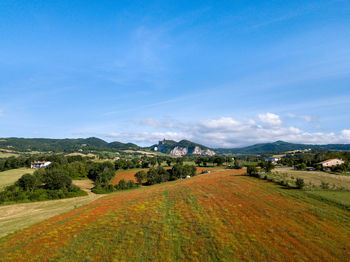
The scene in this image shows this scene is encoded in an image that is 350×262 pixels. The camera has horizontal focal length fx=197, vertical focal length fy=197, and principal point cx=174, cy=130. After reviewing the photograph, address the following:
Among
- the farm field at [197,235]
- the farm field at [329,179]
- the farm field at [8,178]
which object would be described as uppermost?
the farm field at [329,179]

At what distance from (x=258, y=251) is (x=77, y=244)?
18.5 metres

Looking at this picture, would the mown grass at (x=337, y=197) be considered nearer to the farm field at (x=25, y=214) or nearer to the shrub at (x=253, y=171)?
the shrub at (x=253, y=171)

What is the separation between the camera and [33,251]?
66.7ft

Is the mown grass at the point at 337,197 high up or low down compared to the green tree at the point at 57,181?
up

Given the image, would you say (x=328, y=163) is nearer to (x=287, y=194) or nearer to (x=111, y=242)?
(x=287, y=194)

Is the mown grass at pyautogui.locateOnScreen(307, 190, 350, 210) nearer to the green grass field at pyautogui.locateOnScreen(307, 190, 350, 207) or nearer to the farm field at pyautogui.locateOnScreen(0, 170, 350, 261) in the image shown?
the green grass field at pyautogui.locateOnScreen(307, 190, 350, 207)

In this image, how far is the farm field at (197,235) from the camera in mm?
18234

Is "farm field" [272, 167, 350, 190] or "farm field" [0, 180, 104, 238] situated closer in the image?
"farm field" [0, 180, 104, 238]

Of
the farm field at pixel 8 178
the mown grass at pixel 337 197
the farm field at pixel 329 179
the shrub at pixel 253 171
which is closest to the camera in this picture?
the mown grass at pixel 337 197

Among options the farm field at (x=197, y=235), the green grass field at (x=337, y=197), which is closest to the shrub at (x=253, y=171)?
the green grass field at (x=337, y=197)

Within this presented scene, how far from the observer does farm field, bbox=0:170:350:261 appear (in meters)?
18.2

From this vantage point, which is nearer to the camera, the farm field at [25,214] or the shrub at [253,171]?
the farm field at [25,214]

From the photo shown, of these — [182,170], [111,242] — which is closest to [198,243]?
[111,242]

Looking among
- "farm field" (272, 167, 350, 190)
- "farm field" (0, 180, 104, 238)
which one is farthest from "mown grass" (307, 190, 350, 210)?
"farm field" (0, 180, 104, 238)
